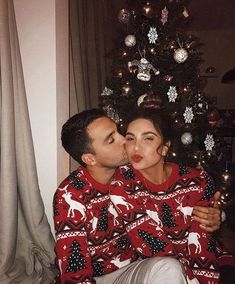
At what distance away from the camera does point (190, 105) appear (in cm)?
273

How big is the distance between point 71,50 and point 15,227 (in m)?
1.74

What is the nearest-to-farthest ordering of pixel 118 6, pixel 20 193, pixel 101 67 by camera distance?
pixel 20 193 → pixel 101 67 → pixel 118 6

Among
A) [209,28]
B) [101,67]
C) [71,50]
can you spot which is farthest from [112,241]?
[209,28]

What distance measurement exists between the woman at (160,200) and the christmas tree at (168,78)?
98 centimetres

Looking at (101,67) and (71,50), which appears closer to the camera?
(71,50)

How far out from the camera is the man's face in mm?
1609

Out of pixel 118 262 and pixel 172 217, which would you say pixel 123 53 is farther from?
pixel 118 262

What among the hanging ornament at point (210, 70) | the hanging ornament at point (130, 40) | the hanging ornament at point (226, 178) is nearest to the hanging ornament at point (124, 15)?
the hanging ornament at point (130, 40)

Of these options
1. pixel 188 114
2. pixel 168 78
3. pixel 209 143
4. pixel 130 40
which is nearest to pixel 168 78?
pixel 168 78

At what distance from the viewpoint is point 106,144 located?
5.34 ft

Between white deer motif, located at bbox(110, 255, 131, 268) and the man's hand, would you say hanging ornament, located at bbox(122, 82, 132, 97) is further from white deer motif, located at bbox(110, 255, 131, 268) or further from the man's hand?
white deer motif, located at bbox(110, 255, 131, 268)

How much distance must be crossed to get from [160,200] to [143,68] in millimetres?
1461

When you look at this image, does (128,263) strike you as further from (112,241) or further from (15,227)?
(15,227)

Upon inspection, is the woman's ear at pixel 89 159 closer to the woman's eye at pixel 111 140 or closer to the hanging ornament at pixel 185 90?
the woman's eye at pixel 111 140
